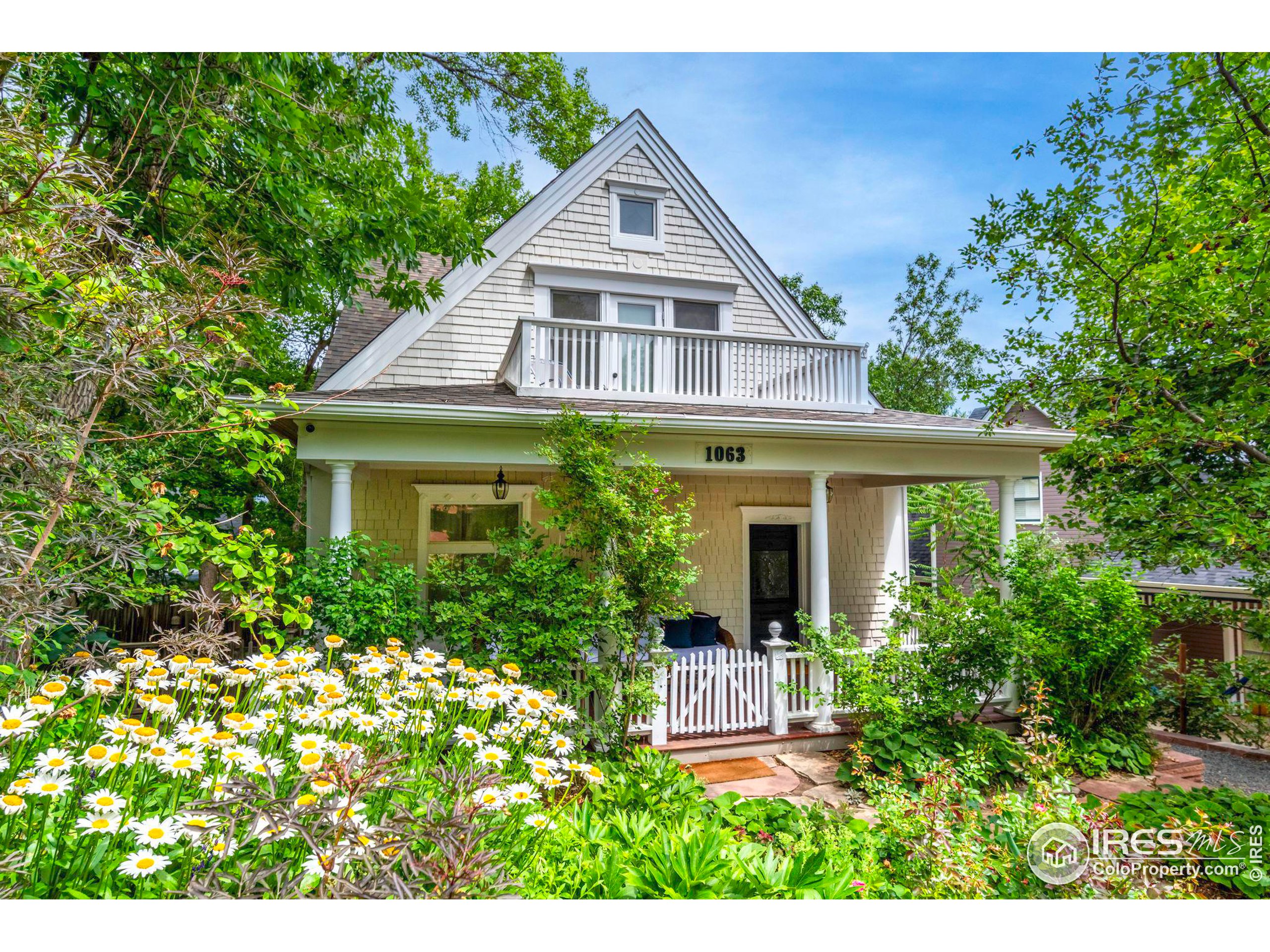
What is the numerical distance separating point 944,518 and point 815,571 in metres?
6.00

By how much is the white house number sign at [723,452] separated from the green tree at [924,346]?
534 inches

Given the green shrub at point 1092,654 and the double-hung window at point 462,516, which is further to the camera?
the double-hung window at point 462,516

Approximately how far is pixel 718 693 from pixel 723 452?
2.35 m

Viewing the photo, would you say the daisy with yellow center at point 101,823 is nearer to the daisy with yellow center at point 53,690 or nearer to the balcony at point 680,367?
the daisy with yellow center at point 53,690

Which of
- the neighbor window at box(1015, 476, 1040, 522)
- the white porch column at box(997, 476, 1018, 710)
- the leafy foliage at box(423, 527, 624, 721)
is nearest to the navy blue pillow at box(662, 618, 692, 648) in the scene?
the leafy foliage at box(423, 527, 624, 721)

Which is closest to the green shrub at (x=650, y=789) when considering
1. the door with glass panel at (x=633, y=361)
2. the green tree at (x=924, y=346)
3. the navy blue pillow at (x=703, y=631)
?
the navy blue pillow at (x=703, y=631)

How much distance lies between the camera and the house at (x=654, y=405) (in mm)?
5551

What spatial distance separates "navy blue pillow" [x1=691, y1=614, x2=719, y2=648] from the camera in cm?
740

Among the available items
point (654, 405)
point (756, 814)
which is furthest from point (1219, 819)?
point (654, 405)
